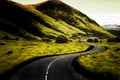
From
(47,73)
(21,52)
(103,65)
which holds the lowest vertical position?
(103,65)

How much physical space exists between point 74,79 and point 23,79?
253 inches

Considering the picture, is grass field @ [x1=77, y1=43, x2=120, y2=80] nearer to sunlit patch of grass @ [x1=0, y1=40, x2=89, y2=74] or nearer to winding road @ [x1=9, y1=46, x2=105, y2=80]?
winding road @ [x1=9, y1=46, x2=105, y2=80]

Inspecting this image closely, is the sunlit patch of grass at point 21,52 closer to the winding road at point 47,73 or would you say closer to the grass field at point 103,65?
the winding road at point 47,73

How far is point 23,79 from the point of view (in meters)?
33.2

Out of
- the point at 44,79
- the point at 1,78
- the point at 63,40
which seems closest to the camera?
the point at 44,79

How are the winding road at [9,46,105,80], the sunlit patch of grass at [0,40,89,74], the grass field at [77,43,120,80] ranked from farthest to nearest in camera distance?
the sunlit patch of grass at [0,40,89,74] < the grass field at [77,43,120,80] < the winding road at [9,46,105,80]

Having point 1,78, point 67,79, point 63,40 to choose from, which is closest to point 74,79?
point 67,79

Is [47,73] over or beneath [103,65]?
over

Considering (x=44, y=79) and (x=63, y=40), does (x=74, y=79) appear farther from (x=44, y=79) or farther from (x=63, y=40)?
(x=63, y=40)

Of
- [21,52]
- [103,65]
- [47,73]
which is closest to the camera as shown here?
[47,73]

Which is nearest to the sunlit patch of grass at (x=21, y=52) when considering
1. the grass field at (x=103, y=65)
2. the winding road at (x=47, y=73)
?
the winding road at (x=47, y=73)

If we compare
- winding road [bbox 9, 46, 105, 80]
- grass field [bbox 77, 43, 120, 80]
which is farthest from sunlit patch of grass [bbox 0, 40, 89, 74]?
grass field [bbox 77, 43, 120, 80]

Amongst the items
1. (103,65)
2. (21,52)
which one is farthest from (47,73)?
(21,52)

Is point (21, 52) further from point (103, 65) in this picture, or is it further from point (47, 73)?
point (47, 73)
